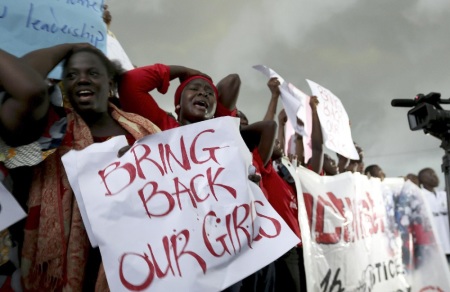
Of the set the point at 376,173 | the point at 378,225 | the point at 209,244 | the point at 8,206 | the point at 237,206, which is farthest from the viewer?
the point at 376,173

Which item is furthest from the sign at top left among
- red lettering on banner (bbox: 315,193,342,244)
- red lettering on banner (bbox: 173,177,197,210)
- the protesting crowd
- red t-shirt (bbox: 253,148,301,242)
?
red lettering on banner (bbox: 315,193,342,244)

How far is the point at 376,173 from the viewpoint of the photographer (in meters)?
5.02

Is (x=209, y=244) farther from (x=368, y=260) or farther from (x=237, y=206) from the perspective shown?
(x=368, y=260)

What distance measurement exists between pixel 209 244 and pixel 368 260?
2.49 metres

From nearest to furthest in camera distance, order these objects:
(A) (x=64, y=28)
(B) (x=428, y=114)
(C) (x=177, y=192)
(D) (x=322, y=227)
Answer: (C) (x=177, y=192) → (A) (x=64, y=28) → (B) (x=428, y=114) → (D) (x=322, y=227)

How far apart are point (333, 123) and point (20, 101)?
9.51 ft

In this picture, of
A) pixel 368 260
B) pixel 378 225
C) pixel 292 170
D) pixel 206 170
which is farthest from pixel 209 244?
pixel 378 225

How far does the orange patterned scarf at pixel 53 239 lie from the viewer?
1504 millimetres

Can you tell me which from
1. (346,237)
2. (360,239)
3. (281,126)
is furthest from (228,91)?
(281,126)

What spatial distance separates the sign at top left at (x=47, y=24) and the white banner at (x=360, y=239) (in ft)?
5.61

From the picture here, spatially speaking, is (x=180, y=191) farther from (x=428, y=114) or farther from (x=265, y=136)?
(x=428, y=114)

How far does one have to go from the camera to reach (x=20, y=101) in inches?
57.6

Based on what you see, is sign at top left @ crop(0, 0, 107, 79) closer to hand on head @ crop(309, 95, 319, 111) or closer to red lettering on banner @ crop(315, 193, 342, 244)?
red lettering on banner @ crop(315, 193, 342, 244)

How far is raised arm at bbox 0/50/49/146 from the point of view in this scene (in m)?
1.47
